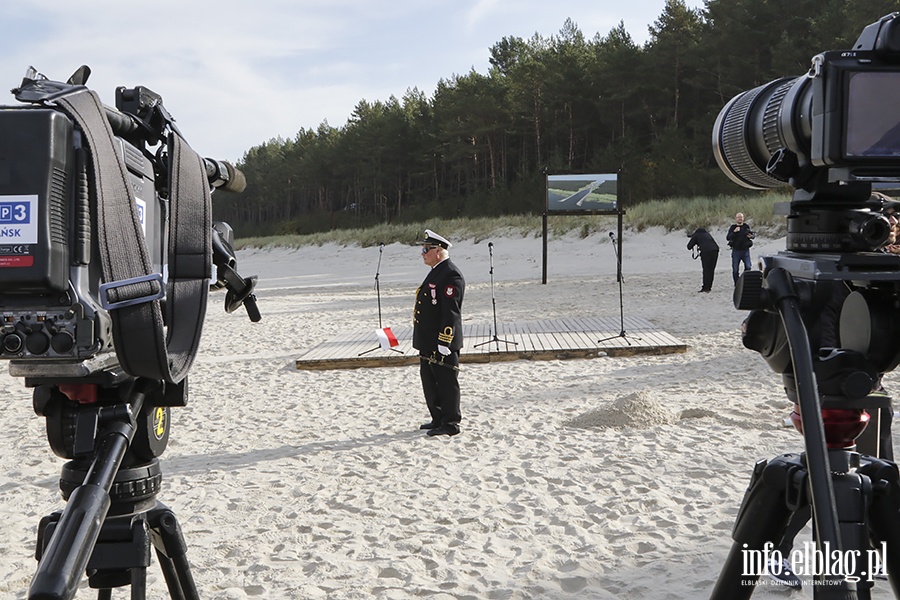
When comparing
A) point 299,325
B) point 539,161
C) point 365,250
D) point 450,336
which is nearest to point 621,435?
point 450,336

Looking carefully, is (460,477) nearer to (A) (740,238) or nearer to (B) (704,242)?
(A) (740,238)

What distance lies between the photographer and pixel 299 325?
1409 centimetres

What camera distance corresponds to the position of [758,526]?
5.35ft

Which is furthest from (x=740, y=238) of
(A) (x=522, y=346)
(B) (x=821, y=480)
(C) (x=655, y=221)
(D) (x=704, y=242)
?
(B) (x=821, y=480)

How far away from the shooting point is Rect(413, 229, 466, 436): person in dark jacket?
19.9 feet

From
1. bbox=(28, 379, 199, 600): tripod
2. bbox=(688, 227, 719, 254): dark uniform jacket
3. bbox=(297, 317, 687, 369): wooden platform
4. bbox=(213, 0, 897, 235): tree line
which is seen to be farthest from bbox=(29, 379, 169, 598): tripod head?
bbox=(213, 0, 897, 235): tree line

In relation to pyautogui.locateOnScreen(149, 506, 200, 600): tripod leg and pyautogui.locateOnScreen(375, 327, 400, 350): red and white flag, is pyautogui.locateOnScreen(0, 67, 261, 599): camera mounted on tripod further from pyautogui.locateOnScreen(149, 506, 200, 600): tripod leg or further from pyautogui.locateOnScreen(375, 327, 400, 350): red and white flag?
pyautogui.locateOnScreen(375, 327, 400, 350): red and white flag

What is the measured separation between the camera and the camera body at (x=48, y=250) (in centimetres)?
118

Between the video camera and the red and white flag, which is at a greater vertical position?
the video camera

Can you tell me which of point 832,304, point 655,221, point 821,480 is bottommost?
point 821,480

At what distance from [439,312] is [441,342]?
10.4 inches

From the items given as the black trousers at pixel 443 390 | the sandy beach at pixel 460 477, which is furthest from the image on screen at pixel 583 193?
the black trousers at pixel 443 390

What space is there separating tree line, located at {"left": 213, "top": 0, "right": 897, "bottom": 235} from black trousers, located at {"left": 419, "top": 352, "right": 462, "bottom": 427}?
20.7 meters

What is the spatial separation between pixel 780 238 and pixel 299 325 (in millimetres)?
15657
